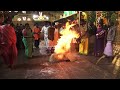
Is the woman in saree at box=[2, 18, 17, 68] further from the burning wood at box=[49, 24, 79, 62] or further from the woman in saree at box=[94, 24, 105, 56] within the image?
the woman in saree at box=[94, 24, 105, 56]

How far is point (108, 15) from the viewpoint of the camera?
1412 cm

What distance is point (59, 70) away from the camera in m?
11.3

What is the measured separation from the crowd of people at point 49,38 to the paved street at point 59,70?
668mm

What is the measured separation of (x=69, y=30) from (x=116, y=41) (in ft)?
7.69

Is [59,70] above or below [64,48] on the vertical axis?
below

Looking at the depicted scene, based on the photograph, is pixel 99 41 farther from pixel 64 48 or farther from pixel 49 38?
pixel 49 38

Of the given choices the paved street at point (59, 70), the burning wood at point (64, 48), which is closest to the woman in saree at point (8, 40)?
the paved street at point (59, 70)

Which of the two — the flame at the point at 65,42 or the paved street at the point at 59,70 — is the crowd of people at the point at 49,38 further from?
the flame at the point at 65,42

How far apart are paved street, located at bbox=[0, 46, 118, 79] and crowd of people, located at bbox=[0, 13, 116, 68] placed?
26.3 inches

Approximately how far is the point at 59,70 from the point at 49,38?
18.9 ft

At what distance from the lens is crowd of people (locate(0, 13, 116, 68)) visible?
1096cm

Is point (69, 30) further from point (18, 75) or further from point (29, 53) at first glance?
point (18, 75)

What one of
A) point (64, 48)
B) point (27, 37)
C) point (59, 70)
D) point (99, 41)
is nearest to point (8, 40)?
point (59, 70)
